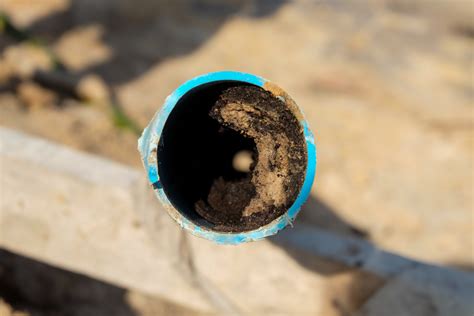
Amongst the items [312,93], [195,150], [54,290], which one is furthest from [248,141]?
[312,93]

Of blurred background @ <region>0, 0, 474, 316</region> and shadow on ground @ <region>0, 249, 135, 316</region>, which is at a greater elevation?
shadow on ground @ <region>0, 249, 135, 316</region>

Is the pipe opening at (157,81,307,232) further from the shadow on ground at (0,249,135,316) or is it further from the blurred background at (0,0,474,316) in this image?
the shadow on ground at (0,249,135,316)

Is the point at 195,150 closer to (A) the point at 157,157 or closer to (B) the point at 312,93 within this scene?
(A) the point at 157,157

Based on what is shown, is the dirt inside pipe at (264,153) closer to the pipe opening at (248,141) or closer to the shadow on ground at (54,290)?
the pipe opening at (248,141)

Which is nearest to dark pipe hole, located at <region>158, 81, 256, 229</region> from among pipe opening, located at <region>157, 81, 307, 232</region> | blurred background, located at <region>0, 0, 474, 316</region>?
pipe opening, located at <region>157, 81, 307, 232</region>

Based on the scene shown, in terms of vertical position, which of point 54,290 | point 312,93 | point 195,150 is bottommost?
point 312,93

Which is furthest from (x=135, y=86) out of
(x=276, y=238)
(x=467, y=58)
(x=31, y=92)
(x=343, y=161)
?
(x=467, y=58)

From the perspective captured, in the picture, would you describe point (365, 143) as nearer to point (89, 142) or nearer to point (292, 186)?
point (89, 142)
